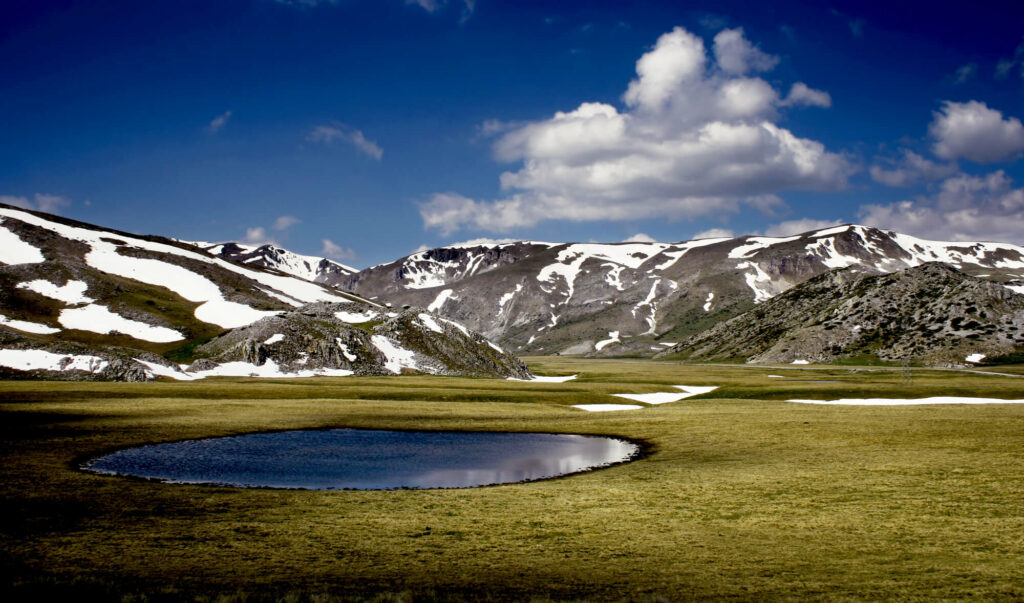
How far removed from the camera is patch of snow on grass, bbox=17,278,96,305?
125250 millimetres

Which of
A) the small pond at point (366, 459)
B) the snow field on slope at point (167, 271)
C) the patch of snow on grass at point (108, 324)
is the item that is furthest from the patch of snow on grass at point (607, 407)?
the patch of snow on grass at point (108, 324)

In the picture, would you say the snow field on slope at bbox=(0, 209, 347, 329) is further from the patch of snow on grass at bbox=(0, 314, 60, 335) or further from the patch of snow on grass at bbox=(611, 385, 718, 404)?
the patch of snow on grass at bbox=(611, 385, 718, 404)

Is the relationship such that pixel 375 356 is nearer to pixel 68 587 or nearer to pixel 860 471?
pixel 860 471

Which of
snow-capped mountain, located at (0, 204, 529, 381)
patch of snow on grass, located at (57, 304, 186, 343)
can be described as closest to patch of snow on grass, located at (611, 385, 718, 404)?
snow-capped mountain, located at (0, 204, 529, 381)

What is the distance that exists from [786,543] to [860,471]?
13511mm

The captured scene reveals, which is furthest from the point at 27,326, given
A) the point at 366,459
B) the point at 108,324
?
the point at 366,459

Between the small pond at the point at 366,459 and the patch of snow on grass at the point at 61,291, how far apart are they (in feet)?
354

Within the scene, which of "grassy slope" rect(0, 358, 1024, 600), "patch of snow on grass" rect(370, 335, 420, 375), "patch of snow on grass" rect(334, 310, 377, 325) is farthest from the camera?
"patch of snow on grass" rect(334, 310, 377, 325)

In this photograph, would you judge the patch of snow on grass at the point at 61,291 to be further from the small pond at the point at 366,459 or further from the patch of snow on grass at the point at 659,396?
the patch of snow on grass at the point at 659,396

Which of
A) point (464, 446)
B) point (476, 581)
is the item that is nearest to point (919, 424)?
point (464, 446)

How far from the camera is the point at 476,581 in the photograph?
15.5m

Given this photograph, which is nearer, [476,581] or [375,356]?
[476,581]

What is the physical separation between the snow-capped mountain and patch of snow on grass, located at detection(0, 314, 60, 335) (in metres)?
0.15

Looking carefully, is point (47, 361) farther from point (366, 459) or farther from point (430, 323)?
point (366, 459)
